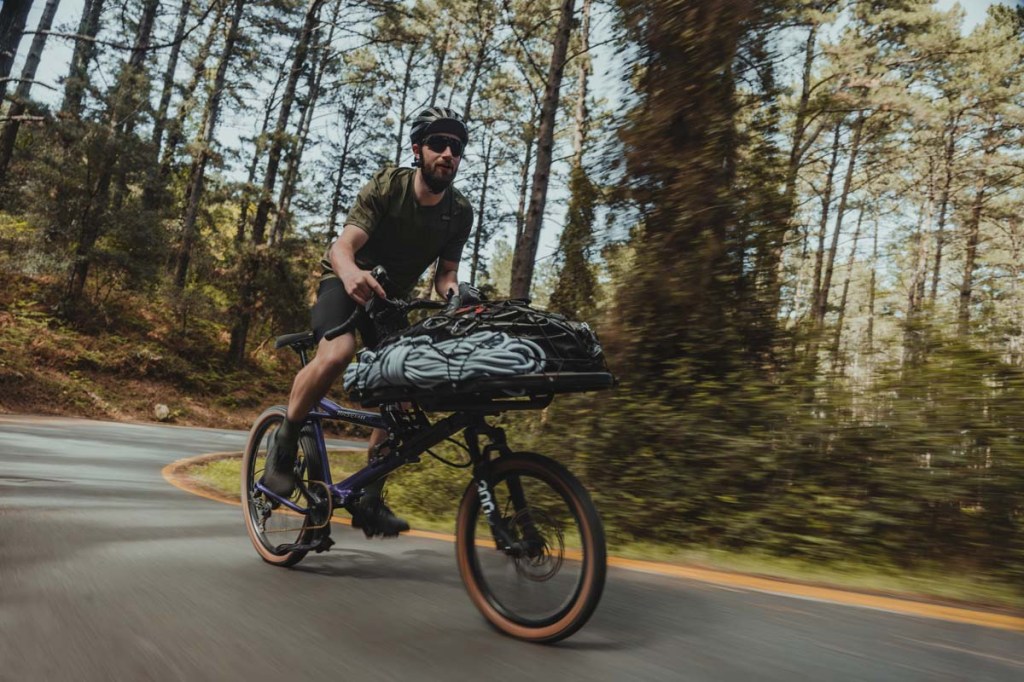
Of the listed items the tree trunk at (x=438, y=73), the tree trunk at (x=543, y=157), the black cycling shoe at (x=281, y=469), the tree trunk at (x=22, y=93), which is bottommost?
the black cycling shoe at (x=281, y=469)

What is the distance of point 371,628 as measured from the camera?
2.60 meters

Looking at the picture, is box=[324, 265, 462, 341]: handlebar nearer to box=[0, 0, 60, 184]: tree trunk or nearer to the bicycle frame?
the bicycle frame

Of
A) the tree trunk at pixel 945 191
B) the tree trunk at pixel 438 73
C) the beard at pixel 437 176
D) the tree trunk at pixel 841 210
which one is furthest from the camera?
the tree trunk at pixel 438 73

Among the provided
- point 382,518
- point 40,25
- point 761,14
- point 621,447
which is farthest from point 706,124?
point 40,25

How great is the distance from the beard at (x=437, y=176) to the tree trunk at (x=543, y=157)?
306 inches

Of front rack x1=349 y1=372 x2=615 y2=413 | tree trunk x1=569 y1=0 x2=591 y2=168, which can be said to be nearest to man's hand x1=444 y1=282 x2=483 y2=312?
front rack x1=349 y1=372 x2=615 y2=413

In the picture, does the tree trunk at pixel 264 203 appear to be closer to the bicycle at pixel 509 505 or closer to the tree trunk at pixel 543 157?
the tree trunk at pixel 543 157

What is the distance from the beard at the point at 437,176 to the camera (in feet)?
11.3

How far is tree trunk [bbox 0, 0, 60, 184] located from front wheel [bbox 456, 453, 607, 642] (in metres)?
21.9

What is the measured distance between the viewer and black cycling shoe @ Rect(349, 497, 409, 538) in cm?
342

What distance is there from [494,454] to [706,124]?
13.7ft

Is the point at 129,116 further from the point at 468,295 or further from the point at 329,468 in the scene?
the point at 468,295

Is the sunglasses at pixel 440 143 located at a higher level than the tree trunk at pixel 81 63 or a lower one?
lower

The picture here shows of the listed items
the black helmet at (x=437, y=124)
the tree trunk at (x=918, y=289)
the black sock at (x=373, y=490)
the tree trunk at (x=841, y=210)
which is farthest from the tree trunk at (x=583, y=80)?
the black sock at (x=373, y=490)
